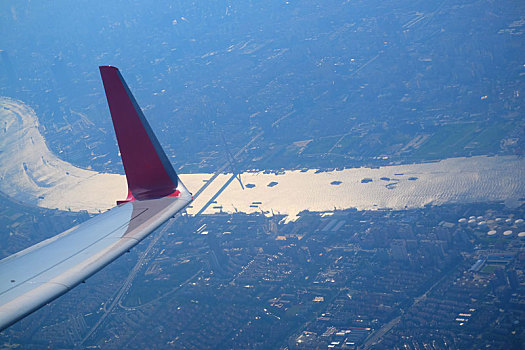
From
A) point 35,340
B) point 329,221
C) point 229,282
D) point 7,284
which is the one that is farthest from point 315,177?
point 7,284

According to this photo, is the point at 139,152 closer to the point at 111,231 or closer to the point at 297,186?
the point at 111,231

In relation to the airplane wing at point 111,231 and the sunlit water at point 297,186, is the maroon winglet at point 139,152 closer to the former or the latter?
the airplane wing at point 111,231

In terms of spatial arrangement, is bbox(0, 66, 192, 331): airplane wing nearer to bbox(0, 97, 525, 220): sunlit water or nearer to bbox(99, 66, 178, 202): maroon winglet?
bbox(99, 66, 178, 202): maroon winglet

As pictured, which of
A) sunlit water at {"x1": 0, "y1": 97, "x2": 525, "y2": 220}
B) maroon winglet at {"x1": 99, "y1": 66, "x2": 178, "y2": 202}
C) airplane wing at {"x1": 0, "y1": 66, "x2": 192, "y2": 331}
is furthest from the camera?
sunlit water at {"x1": 0, "y1": 97, "x2": 525, "y2": 220}

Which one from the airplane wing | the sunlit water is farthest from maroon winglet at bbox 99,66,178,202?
the sunlit water

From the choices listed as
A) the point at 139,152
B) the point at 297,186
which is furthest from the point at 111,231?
the point at 297,186

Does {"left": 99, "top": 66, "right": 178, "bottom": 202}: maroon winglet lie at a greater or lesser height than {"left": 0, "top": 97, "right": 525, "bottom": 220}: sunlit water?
greater

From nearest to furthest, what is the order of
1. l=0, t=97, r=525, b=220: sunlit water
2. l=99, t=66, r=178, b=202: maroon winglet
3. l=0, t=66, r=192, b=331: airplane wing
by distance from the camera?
1. l=0, t=66, r=192, b=331: airplane wing
2. l=99, t=66, r=178, b=202: maroon winglet
3. l=0, t=97, r=525, b=220: sunlit water
